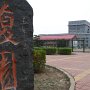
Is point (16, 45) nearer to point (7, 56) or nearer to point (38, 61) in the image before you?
point (7, 56)

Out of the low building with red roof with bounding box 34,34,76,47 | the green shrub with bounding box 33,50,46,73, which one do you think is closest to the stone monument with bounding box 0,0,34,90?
the green shrub with bounding box 33,50,46,73

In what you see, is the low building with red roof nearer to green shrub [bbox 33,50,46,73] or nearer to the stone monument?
green shrub [bbox 33,50,46,73]

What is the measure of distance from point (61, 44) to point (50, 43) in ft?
6.25

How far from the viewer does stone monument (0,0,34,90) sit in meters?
4.47

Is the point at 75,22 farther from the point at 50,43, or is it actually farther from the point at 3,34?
the point at 3,34

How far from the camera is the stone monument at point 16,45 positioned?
4473 millimetres

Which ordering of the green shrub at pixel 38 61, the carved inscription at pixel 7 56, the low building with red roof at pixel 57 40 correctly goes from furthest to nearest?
the low building with red roof at pixel 57 40 → the green shrub at pixel 38 61 → the carved inscription at pixel 7 56

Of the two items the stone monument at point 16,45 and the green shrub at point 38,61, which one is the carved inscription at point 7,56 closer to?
the stone monument at point 16,45

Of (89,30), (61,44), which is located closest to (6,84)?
(61,44)

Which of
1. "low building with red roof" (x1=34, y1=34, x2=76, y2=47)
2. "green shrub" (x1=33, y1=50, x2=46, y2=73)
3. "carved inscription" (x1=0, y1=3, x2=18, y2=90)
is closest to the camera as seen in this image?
"carved inscription" (x1=0, y1=3, x2=18, y2=90)

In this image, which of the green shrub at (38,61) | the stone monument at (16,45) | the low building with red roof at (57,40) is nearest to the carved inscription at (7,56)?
the stone monument at (16,45)

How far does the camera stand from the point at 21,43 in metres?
4.69

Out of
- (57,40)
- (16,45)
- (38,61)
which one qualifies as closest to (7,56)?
(16,45)

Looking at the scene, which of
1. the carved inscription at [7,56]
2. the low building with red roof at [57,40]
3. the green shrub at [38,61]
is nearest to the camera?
the carved inscription at [7,56]
